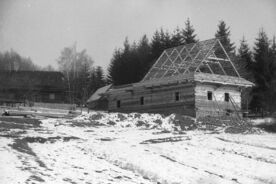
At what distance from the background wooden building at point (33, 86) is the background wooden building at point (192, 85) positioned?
22.0 metres

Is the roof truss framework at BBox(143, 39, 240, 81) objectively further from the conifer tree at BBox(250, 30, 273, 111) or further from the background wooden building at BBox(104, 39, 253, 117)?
the conifer tree at BBox(250, 30, 273, 111)

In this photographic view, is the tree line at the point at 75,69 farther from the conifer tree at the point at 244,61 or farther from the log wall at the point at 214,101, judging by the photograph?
A: the log wall at the point at 214,101

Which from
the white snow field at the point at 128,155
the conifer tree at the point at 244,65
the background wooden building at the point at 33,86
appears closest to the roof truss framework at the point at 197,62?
the conifer tree at the point at 244,65

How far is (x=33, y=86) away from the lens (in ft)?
202

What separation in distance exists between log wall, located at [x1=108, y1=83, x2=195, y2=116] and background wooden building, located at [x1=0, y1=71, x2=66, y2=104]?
18129 mm

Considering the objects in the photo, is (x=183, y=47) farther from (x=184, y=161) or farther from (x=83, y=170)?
(x=83, y=170)

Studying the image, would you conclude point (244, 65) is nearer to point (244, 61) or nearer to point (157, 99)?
point (244, 61)

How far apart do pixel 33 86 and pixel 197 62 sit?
31.6 meters

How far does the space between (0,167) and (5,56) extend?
63.9 metres

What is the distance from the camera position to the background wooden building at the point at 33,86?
58.9m

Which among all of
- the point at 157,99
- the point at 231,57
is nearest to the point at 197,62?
the point at 157,99

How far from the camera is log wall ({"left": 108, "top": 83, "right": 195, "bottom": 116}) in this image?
122ft

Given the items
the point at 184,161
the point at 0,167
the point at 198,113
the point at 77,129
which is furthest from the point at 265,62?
the point at 0,167

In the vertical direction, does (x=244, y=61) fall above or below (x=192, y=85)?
above
